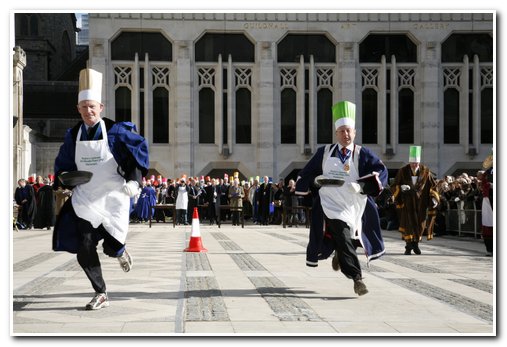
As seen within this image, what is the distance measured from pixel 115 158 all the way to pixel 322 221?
2.88 meters

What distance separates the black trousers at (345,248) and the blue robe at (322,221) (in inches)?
9.2

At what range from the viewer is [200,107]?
1866 inches

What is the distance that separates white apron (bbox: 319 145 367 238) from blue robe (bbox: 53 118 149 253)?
237cm

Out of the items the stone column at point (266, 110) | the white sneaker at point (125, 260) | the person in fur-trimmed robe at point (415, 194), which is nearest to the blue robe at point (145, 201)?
the stone column at point (266, 110)

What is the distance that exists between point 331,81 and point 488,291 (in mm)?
38142

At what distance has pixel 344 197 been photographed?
33.4 ft

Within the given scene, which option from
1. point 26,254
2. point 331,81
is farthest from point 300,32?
point 26,254

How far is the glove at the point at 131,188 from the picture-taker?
870 cm

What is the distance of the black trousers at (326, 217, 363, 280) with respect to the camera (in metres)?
9.88

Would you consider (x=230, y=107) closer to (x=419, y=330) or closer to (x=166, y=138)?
(x=166, y=138)

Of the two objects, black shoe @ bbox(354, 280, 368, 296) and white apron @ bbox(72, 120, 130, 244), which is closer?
white apron @ bbox(72, 120, 130, 244)

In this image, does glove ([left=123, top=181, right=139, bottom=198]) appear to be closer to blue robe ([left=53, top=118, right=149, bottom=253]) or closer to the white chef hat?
blue robe ([left=53, top=118, right=149, bottom=253])

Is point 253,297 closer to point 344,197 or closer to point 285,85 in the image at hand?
point 344,197

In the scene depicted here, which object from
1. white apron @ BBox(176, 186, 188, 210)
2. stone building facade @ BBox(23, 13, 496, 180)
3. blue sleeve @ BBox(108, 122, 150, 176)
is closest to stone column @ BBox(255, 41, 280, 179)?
stone building facade @ BBox(23, 13, 496, 180)
